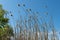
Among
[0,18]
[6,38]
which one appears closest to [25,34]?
[6,38]

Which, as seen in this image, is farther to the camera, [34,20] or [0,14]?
[0,14]

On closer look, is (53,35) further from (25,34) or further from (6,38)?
(6,38)

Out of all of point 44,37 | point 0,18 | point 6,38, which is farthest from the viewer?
point 0,18

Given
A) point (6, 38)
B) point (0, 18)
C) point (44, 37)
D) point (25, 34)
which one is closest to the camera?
point (44, 37)

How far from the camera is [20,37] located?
483cm

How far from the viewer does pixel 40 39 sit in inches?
180

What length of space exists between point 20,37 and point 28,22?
41 centimetres

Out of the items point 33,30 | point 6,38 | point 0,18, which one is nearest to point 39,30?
point 33,30

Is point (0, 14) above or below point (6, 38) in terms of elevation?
above

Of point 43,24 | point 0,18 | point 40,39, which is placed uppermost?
point 0,18

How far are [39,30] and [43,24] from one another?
153 mm

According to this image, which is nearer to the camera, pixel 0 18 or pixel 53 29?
pixel 53 29

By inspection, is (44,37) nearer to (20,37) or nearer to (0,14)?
(20,37)

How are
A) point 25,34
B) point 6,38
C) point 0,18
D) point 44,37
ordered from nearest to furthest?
1. point 44,37
2. point 25,34
3. point 6,38
4. point 0,18
